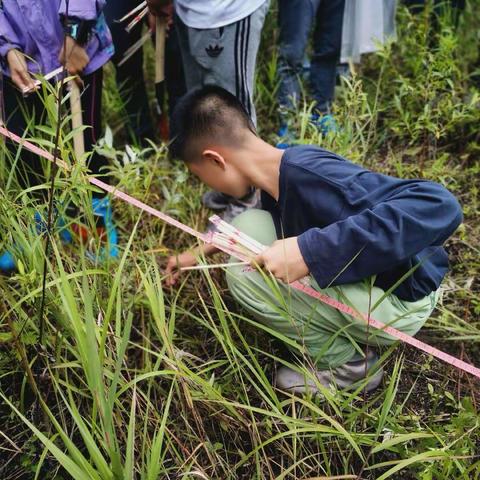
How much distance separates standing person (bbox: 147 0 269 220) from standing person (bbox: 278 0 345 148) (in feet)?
1.72

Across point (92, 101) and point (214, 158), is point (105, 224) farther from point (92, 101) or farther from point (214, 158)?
point (214, 158)

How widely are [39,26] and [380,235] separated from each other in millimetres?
1262

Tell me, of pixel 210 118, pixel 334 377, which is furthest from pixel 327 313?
pixel 210 118

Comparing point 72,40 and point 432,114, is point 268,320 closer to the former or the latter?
point 72,40

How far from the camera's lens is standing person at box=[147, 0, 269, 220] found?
6.12 feet

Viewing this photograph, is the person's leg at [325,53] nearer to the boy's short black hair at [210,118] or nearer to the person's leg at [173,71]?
the person's leg at [173,71]

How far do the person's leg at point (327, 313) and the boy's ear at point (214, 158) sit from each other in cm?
32

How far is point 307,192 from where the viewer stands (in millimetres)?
1497

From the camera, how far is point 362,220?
4.46 feet

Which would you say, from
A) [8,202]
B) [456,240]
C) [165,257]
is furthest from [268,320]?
[456,240]

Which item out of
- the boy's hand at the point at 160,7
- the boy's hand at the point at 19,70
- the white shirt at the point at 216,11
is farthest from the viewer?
the boy's hand at the point at 160,7

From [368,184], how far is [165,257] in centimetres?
92

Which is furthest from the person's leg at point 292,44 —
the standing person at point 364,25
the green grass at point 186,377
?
the green grass at point 186,377

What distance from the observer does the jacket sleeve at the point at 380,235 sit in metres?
1.34
